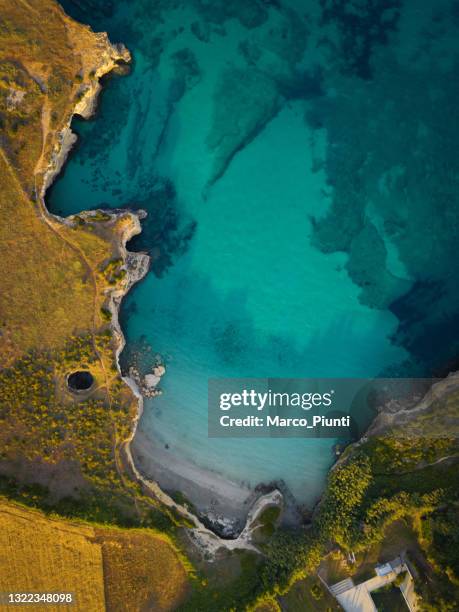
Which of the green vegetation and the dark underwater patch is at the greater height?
the dark underwater patch

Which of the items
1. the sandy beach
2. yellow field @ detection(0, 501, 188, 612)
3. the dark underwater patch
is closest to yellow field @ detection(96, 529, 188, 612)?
yellow field @ detection(0, 501, 188, 612)

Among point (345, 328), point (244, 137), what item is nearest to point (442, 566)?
point (345, 328)

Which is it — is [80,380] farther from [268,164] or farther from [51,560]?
[268,164]

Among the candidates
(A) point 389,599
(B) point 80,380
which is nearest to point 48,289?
(B) point 80,380

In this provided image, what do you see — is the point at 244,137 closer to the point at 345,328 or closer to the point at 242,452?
the point at 345,328

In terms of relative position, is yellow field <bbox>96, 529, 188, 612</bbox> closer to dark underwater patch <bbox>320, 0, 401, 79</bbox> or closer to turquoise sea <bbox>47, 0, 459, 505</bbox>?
turquoise sea <bbox>47, 0, 459, 505</bbox>
